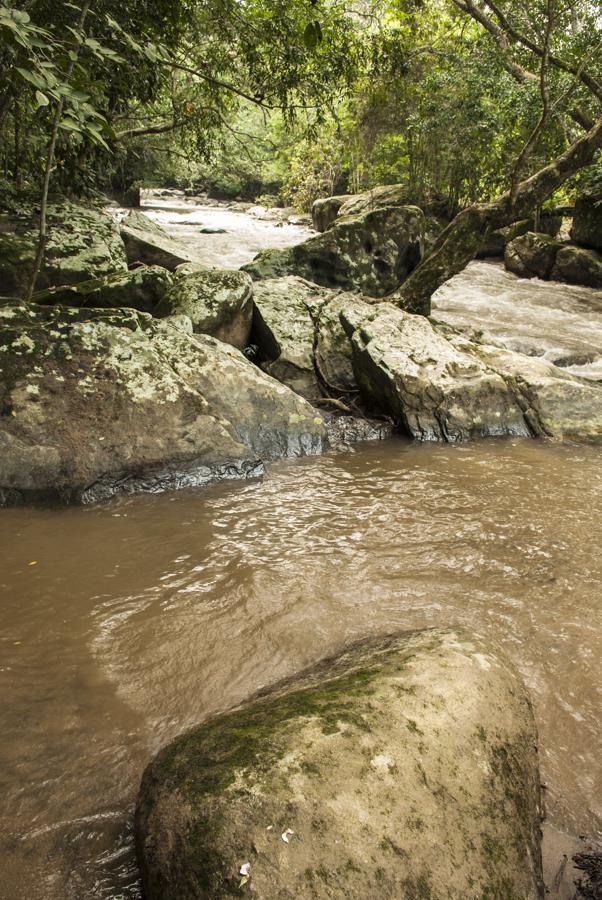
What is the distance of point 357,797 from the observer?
1415 millimetres

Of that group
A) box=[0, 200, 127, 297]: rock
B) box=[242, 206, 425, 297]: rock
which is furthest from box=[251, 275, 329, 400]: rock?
box=[0, 200, 127, 297]: rock

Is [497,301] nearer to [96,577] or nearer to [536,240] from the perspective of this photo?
[536,240]

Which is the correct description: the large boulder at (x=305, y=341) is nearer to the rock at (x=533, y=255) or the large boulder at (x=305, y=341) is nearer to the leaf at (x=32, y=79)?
the leaf at (x=32, y=79)

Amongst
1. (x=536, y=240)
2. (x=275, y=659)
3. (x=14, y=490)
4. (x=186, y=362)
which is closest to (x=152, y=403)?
(x=186, y=362)

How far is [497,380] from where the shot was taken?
20.0 feet

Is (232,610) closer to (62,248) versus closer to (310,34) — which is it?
(310,34)

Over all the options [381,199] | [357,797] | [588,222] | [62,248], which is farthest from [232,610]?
[381,199]

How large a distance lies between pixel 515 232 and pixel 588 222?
7.73 ft

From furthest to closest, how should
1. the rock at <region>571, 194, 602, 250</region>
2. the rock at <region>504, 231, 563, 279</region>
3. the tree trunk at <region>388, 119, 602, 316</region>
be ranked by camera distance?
the rock at <region>504, 231, 563, 279</region> < the rock at <region>571, 194, 602, 250</region> < the tree trunk at <region>388, 119, 602, 316</region>

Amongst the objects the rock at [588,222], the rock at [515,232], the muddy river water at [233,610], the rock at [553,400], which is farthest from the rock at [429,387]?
the rock at [515,232]

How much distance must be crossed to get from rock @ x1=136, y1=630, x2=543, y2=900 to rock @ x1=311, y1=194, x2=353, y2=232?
20.5m

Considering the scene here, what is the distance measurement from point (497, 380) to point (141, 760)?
536 centimetres

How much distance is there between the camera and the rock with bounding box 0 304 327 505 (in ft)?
12.7

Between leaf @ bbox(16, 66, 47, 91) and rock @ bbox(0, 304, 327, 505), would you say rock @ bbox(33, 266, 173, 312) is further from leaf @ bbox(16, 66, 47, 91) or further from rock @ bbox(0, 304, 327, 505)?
leaf @ bbox(16, 66, 47, 91)
